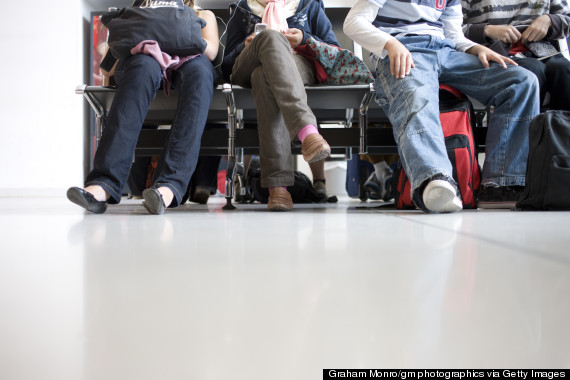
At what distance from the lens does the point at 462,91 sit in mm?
1771

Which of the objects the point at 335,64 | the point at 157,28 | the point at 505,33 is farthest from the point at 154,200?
the point at 505,33

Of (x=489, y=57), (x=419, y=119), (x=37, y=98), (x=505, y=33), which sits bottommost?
(x=419, y=119)

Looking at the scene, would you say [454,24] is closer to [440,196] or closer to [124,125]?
[440,196]

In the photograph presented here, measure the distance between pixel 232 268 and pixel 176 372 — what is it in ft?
0.85

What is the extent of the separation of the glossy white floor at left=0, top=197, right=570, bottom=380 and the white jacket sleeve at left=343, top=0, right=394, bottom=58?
1131 millimetres

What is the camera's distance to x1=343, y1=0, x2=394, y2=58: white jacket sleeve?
5.20ft

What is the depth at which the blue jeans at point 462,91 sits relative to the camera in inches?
56.4

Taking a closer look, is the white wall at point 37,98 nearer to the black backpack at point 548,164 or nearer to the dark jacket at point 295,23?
the dark jacket at point 295,23

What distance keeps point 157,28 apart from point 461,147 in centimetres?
107

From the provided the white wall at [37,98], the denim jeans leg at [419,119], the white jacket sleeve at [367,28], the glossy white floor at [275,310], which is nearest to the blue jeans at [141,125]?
the white jacket sleeve at [367,28]

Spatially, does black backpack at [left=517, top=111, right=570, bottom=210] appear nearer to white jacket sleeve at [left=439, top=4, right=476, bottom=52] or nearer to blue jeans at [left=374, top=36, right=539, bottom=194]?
blue jeans at [left=374, top=36, right=539, bottom=194]

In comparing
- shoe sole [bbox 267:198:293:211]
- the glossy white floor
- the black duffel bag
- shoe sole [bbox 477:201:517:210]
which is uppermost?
the black duffel bag

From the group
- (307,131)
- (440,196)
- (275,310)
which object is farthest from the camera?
(307,131)

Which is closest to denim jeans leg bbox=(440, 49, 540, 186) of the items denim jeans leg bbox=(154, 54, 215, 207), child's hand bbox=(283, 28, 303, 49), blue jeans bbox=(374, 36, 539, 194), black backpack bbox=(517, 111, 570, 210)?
blue jeans bbox=(374, 36, 539, 194)
